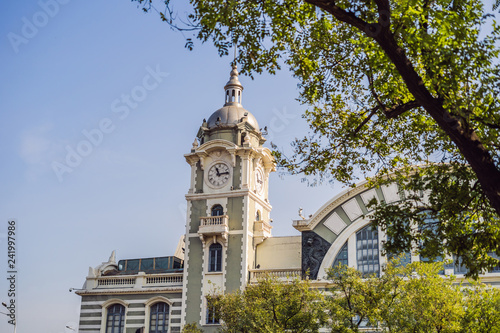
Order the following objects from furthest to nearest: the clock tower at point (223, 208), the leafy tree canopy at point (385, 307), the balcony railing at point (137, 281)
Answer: the balcony railing at point (137, 281)
the clock tower at point (223, 208)
the leafy tree canopy at point (385, 307)

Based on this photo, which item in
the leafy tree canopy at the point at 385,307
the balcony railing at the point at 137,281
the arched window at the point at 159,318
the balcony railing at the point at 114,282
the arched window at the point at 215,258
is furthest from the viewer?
the balcony railing at the point at 114,282

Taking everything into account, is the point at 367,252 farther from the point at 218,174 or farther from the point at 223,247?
the point at 218,174

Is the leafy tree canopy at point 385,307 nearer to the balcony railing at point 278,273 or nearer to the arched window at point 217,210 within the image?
the balcony railing at point 278,273

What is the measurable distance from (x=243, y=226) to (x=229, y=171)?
428cm

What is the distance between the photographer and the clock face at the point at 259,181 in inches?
1773

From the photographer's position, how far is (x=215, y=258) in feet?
138

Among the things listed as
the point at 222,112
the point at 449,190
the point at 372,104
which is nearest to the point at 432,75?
the point at 449,190

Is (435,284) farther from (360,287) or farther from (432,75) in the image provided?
(432,75)

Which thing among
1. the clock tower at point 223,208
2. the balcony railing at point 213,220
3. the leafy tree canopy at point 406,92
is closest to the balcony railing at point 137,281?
the clock tower at point 223,208

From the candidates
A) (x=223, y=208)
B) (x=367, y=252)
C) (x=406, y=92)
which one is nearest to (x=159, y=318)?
(x=223, y=208)

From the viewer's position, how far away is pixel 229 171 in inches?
1722

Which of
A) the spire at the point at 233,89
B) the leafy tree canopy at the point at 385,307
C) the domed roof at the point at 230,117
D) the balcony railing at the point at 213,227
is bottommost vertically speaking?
the leafy tree canopy at the point at 385,307

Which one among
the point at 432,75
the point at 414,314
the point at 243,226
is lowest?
the point at 414,314

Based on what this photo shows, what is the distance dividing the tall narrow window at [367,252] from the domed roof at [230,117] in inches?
498
